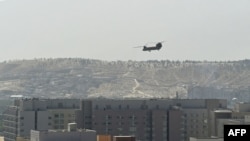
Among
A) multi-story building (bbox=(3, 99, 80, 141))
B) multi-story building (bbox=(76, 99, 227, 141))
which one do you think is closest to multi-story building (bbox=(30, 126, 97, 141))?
multi-story building (bbox=(76, 99, 227, 141))

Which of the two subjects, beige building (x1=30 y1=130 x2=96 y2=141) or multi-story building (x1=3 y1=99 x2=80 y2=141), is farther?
multi-story building (x1=3 y1=99 x2=80 y2=141)

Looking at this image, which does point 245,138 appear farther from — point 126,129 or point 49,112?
point 49,112

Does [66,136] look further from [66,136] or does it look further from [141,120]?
[141,120]

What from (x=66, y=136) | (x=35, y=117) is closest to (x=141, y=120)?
(x=35, y=117)

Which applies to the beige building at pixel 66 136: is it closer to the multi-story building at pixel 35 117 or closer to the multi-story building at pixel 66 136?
the multi-story building at pixel 66 136

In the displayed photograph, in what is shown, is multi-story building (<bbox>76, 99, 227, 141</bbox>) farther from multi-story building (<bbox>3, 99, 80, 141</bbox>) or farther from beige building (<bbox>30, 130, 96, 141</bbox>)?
beige building (<bbox>30, 130, 96, 141</bbox>)

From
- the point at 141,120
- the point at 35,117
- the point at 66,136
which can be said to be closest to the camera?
the point at 66,136
